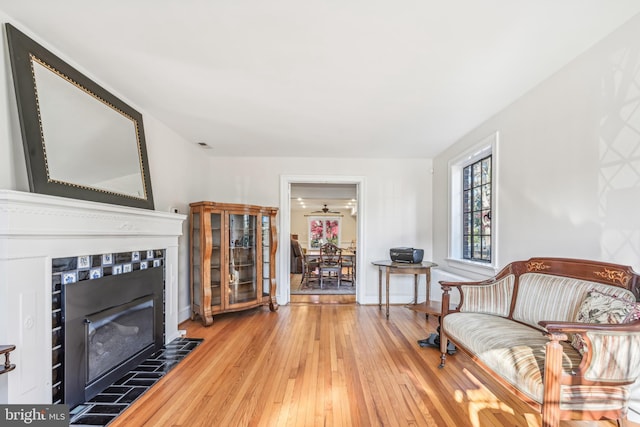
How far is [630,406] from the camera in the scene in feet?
5.51

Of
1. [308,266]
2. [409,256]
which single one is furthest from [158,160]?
[308,266]

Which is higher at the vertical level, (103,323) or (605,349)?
(605,349)

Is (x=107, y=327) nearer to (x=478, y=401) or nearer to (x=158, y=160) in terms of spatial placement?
(x=158, y=160)

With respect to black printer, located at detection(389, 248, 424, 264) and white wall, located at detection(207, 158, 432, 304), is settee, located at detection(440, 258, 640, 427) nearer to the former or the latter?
black printer, located at detection(389, 248, 424, 264)

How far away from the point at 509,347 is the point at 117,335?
8.90ft

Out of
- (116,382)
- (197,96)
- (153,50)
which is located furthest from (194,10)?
(116,382)

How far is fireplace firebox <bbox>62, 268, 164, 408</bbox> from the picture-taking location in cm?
189

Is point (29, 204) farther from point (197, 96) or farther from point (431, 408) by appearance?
point (431, 408)

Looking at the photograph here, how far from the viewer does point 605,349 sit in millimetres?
1416

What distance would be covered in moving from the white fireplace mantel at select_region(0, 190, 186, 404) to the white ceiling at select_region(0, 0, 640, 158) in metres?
1.02

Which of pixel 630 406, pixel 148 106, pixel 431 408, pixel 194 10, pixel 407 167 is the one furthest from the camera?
pixel 407 167

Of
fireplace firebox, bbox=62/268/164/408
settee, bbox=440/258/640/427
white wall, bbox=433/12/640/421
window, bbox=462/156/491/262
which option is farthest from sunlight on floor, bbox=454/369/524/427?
fireplace firebox, bbox=62/268/164/408

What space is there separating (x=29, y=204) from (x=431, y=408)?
2.61 m

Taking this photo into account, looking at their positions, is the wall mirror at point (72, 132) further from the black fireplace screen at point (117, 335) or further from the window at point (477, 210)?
the window at point (477, 210)
